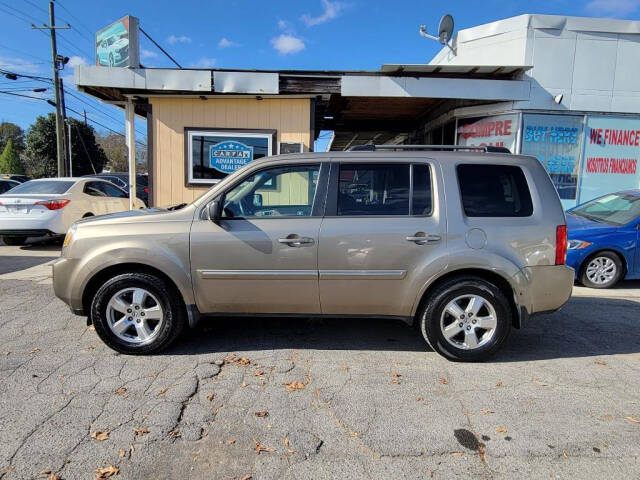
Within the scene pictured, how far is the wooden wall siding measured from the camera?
8375 millimetres

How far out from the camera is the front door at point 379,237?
3559 mm

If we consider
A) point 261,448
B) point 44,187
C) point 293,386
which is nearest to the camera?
point 261,448

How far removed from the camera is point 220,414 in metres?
2.86

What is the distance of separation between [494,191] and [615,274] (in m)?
4.08

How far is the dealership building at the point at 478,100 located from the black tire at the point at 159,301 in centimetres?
515

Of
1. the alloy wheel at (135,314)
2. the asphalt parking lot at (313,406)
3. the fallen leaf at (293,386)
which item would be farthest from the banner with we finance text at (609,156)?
the alloy wheel at (135,314)

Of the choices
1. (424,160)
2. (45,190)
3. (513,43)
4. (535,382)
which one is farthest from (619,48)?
(45,190)

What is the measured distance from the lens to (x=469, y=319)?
3.62 meters

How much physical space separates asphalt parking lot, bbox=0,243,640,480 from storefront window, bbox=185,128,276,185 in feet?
15.2

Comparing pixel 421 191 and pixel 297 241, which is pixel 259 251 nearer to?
pixel 297 241

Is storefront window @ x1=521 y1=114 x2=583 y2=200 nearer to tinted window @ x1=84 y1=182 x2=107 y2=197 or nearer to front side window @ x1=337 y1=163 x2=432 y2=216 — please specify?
front side window @ x1=337 y1=163 x2=432 y2=216

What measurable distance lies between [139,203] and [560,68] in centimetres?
919

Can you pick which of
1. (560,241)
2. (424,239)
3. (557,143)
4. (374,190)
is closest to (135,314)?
(374,190)

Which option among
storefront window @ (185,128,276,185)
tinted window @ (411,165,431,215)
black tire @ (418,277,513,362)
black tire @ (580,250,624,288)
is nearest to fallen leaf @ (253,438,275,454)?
black tire @ (418,277,513,362)
